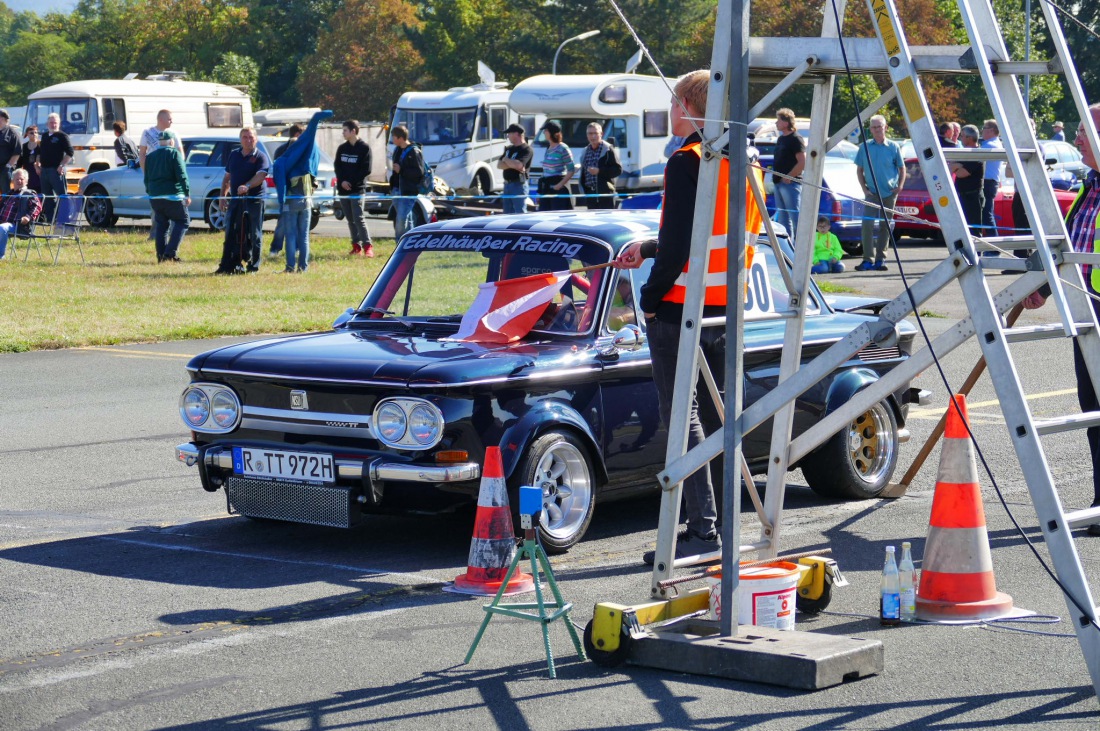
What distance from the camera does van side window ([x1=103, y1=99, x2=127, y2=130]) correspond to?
3478 cm

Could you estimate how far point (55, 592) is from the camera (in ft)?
21.2

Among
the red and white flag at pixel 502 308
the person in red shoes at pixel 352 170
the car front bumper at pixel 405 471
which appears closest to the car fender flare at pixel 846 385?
A: the red and white flag at pixel 502 308

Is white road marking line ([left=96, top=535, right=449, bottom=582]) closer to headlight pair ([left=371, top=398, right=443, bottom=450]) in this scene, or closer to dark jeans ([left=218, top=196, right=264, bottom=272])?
headlight pair ([left=371, top=398, right=443, bottom=450])

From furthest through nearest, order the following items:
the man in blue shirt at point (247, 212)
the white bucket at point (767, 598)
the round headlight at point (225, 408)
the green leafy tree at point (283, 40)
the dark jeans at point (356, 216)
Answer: the green leafy tree at point (283, 40), the dark jeans at point (356, 216), the man in blue shirt at point (247, 212), the round headlight at point (225, 408), the white bucket at point (767, 598)

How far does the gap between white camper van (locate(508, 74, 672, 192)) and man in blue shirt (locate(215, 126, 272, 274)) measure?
13.2m

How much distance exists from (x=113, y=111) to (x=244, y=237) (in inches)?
594

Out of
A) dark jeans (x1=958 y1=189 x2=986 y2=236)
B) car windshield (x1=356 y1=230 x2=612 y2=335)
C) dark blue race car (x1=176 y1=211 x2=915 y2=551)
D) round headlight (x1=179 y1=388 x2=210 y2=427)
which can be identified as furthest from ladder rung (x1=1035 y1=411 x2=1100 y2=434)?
dark jeans (x1=958 y1=189 x2=986 y2=236)

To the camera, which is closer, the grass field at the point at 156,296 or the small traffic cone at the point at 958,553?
the small traffic cone at the point at 958,553

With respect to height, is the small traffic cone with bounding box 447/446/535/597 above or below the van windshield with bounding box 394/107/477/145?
below

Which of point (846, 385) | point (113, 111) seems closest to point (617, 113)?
point (113, 111)

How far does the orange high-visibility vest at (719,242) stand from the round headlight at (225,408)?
225 cm

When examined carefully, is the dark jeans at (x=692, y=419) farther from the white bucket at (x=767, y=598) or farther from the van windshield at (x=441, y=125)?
the van windshield at (x=441, y=125)

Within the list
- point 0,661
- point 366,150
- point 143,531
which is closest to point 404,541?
point 143,531

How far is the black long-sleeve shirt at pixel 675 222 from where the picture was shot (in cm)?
607
